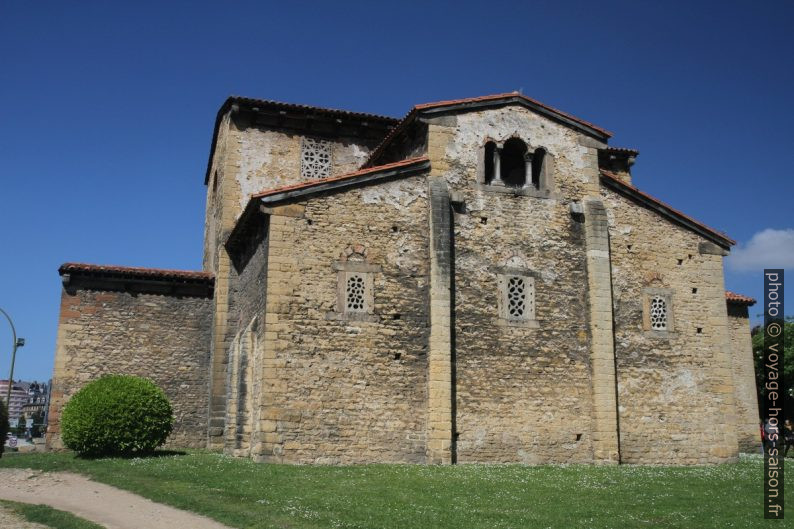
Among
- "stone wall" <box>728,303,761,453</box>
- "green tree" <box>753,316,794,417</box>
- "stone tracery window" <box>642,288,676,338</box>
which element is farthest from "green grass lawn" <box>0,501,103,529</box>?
"green tree" <box>753,316,794,417</box>

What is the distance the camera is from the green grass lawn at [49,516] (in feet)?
32.6

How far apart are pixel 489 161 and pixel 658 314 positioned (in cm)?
602

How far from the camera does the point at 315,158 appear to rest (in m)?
23.1

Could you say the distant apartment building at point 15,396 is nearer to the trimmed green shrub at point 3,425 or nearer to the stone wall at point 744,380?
the trimmed green shrub at point 3,425

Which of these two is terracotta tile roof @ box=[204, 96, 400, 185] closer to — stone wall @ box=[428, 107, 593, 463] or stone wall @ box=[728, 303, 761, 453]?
stone wall @ box=[428, 107, 593, 463]

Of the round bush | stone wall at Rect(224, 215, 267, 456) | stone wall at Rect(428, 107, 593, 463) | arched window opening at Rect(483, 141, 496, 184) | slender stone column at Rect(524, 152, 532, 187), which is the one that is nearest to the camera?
stone wall at Rect(224, 215, 267, 456)

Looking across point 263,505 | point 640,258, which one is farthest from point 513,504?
point 640,258

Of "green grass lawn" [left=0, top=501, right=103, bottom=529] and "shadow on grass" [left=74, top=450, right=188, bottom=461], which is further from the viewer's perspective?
"shadow on grass" [left=74, top=450, right=188, bottom=461]

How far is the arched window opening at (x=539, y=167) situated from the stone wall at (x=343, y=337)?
380 cm

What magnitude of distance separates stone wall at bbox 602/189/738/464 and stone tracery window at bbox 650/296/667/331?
0.54 feet

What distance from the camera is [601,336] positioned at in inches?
720

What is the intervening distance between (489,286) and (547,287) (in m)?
1.61

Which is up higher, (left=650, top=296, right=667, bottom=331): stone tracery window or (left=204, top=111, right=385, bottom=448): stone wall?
(left=204, top=111, right=385, bottom=448): stone wall

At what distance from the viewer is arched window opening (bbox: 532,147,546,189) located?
759 inches
